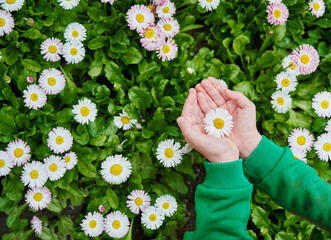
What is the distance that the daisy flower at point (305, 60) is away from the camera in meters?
2.53

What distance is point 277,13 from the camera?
2.52 m

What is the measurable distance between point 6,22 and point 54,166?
106 cm

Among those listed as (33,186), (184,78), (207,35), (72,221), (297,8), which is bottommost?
(72,221)

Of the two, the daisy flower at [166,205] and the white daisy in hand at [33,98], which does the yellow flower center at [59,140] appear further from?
the daisy flower at [166,205]

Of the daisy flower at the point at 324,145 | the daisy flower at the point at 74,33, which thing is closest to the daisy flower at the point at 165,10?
the daisy flower at the point at 74,33

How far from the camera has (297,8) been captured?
2.80 meters

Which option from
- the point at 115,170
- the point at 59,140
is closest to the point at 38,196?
the point at 59,140

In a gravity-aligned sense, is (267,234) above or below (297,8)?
below

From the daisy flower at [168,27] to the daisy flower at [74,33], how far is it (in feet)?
1.87

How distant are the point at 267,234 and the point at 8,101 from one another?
2.22 meters

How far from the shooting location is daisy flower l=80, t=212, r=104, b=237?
231 centimetres

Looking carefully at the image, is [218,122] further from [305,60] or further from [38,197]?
[38,197]

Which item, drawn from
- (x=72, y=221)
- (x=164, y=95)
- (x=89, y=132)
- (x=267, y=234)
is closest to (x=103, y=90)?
(x=89, y=132)

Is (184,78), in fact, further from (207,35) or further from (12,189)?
(12,189)
